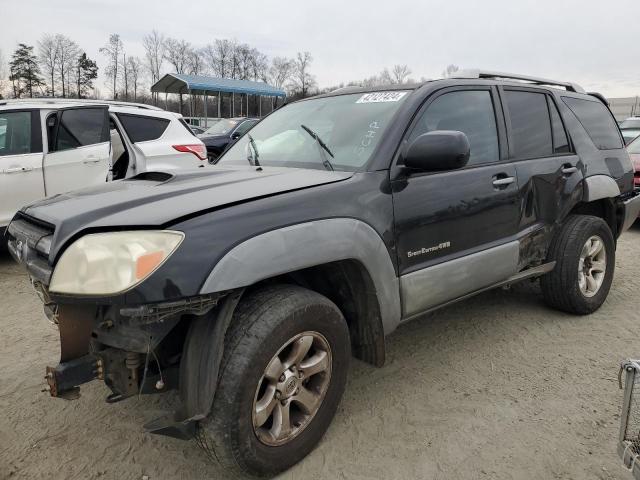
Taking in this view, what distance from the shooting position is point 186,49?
193 feet

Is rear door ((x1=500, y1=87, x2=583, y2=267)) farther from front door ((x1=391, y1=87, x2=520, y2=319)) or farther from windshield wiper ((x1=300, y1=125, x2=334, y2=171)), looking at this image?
windshield wiper ((x1=300, y1=125, x2=334, y2=171))

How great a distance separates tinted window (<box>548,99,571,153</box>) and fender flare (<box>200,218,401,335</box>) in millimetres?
2120

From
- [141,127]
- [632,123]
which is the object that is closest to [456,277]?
[141,127]

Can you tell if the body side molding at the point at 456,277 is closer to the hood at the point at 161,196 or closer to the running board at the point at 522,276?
A: the running board at the point at 522,276

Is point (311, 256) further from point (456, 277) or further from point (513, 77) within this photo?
point (513, 77)

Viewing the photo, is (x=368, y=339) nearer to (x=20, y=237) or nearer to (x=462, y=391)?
(x=462, y=391)

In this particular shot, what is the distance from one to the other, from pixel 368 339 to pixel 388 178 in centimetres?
85

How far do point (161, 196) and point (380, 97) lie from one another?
1.53 metres

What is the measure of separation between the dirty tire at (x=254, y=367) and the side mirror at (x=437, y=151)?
0.90 metres

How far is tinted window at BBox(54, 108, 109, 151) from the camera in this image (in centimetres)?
574

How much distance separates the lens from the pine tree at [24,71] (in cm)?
4528

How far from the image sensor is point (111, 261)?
6.02ft

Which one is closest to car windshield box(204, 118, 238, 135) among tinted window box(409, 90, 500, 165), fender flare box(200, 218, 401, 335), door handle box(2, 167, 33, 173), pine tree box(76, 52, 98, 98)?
door handle box(2, 167, 33, 173)

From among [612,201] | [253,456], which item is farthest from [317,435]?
[612,201]
